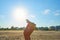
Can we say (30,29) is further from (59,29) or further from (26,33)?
(59,29)

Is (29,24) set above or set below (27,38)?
above

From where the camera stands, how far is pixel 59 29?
2033cm

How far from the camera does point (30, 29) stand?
20.1 feet

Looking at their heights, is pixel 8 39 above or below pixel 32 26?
below

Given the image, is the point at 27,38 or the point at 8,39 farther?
the point at 8,39

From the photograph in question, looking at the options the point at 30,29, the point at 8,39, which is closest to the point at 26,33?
the point at 30,29

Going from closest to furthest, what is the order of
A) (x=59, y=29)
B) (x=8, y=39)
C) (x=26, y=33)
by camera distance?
(x=26, y=33) → (x=8, y=39) → (x=59, y=29)

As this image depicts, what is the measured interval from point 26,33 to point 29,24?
309 millimetres

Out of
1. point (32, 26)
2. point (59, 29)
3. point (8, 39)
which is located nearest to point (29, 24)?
point (32, 26)

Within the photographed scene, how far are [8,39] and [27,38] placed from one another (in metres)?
3.58

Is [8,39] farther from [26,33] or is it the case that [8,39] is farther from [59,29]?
[59,29]

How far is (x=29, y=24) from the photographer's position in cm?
618

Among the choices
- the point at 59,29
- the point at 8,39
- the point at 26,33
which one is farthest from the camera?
the point at 59,29

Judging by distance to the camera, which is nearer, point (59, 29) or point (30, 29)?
point (30, 29)
